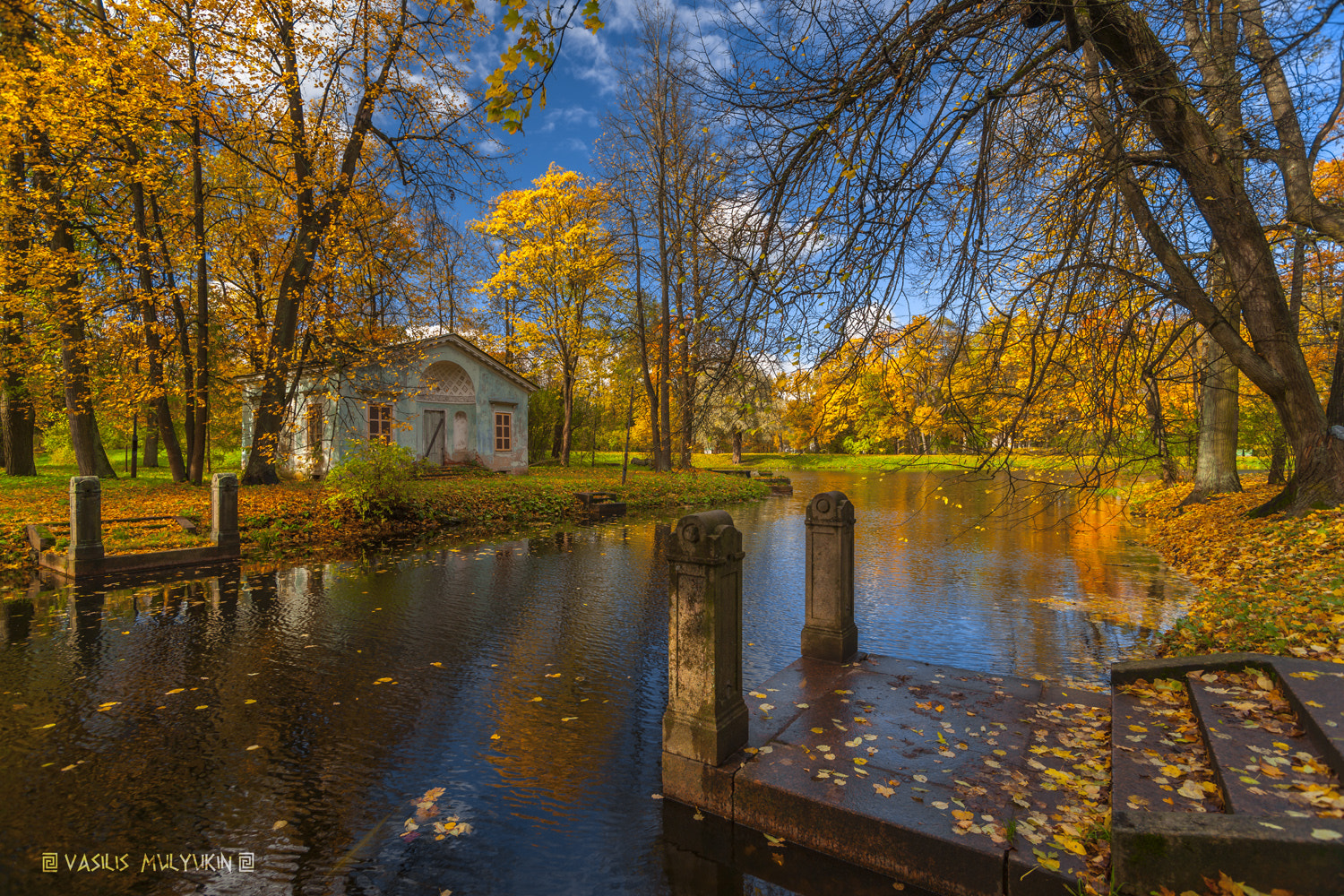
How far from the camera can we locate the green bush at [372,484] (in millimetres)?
13086

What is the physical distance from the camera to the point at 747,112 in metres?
4.23

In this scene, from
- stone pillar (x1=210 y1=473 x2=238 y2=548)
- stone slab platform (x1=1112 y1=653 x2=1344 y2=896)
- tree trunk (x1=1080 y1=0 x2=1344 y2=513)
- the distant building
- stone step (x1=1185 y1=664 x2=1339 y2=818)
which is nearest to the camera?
stone slab platform (x1=1112 y1=653 x2=1344 y2=896)

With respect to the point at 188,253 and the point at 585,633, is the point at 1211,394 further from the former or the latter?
the point at 188,253

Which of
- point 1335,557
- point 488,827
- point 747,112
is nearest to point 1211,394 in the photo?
point 1335,557

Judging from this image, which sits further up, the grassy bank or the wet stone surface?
the grassy bank

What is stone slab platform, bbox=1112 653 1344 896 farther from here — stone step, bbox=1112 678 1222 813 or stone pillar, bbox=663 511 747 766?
stone pillar, bbox=663 511 747 766

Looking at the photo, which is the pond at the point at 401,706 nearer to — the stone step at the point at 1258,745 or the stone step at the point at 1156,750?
the stone step at the point at 1156,750

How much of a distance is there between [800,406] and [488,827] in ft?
12.7

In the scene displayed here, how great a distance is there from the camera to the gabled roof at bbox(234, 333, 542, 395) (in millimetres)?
15496

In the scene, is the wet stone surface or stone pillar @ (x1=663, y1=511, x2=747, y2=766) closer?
the wet stone surface

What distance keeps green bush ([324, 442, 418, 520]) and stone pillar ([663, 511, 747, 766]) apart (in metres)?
11.4

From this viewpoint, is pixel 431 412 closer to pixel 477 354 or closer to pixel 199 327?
pixel 477 354

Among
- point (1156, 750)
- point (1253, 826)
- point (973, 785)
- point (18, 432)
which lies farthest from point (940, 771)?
point (18, 432)

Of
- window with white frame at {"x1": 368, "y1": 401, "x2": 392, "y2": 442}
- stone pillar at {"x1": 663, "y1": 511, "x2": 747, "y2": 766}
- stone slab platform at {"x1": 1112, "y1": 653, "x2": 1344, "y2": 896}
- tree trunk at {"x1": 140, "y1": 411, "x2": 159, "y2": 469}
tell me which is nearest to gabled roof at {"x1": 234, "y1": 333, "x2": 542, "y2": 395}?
window with white frame at {"x1": 368, "y1": 401, "x2": 392, "y2": 442}
